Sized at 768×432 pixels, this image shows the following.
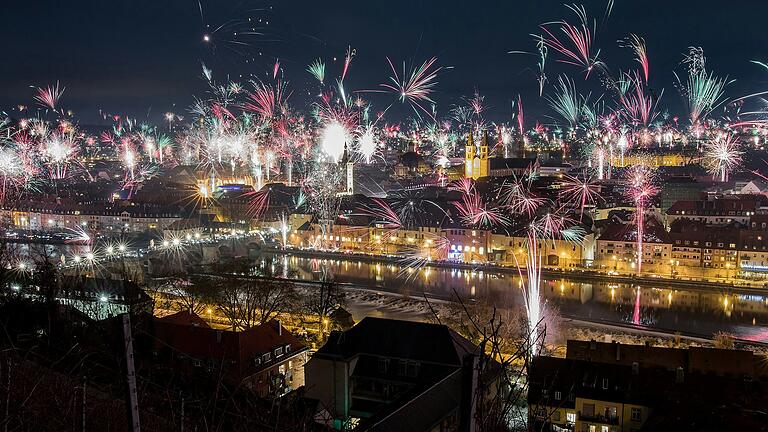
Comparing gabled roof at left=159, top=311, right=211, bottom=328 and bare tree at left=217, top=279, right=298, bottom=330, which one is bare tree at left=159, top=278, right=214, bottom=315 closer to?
bare tree at left=217, top=279, right=298, bottom=330

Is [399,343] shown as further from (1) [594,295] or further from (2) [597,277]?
(2) [597,277]

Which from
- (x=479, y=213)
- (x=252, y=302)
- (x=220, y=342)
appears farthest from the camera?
(x=479, y=213)

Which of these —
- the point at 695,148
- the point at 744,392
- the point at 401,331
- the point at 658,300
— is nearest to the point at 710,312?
the point at 658,300

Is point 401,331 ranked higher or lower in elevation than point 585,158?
lower

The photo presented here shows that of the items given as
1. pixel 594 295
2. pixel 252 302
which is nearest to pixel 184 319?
pixel 252 302

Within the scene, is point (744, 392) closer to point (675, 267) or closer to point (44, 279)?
point (44, 279)

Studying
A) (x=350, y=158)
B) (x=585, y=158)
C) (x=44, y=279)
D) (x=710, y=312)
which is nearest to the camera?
(x=44, y=279)
